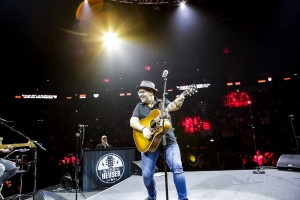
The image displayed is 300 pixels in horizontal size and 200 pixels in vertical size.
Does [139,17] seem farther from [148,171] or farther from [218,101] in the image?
[218,101]

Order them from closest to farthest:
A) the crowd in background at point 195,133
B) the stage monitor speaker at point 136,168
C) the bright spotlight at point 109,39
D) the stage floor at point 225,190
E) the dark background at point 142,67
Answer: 1. the stage floor at point 225,190
2. the stage monitor speaker at point 136,168
3. the dark background at point 142,67
4. the bright spotlight at point 109,39
5. the crowd in background at point 195,133

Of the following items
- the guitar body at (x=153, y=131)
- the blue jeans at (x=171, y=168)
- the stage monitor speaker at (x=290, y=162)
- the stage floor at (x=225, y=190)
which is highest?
the guitar body at (x=153, y=131)

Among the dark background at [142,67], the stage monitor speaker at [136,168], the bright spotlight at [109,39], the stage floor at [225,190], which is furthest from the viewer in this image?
the bright spotlight at [109,39]

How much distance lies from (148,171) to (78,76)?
18.4 meters

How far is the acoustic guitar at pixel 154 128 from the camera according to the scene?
9.87 feet

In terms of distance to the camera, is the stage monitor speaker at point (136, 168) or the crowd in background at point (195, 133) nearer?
the stage monitor speaker at point (136, 168)

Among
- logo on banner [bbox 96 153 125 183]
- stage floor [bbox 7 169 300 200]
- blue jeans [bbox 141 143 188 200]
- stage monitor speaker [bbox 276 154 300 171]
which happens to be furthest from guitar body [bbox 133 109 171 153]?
stage monitor speaker [bbox 276 154 300 171]

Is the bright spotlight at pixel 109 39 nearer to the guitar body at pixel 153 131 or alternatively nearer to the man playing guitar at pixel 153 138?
the man playing guitar at pixel 153 138

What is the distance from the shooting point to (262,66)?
20844mm

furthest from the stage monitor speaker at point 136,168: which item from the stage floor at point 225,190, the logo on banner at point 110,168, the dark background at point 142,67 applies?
the dark background at point 142,67

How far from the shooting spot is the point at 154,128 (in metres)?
3.12

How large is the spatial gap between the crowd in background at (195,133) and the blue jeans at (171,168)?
9927 mm

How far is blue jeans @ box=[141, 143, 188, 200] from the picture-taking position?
3000mm

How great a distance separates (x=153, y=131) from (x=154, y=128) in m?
0.05
